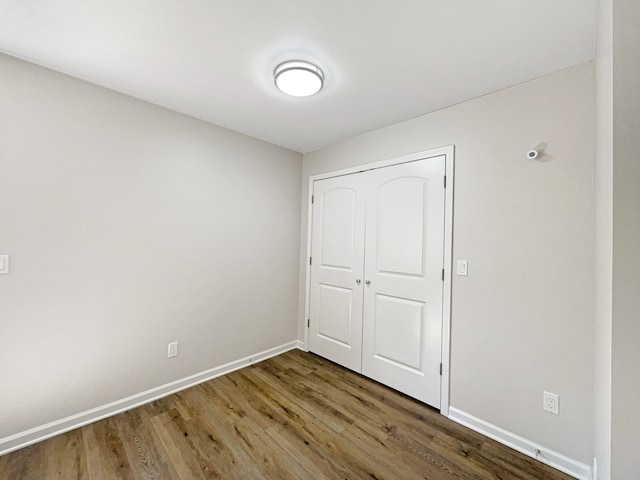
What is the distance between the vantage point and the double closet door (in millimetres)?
2186

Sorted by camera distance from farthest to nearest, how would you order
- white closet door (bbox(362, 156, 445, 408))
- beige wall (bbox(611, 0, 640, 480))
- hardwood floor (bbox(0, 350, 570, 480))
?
white closet door (bbox(362, 156, 445, 408)) → hardwood floor (bbox(0, 350, 570, 480)) → beige wall (bbox(611, 0, 640, 480))

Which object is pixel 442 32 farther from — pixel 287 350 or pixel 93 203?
pixel 287 350

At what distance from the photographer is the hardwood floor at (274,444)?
153cm

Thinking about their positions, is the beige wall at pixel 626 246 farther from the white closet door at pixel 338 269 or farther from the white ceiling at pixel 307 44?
the white closet door at pixel 338 269

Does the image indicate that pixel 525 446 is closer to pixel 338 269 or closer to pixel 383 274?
pixel 383 274

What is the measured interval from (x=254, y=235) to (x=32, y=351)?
5.89 ft

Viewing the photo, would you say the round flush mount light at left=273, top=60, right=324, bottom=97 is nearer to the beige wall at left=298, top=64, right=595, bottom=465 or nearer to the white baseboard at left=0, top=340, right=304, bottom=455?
the beige wall at left=298, top=64, right=595, bottom=465

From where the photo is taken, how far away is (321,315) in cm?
306

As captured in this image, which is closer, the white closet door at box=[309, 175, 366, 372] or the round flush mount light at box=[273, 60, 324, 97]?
the round flush mount light at box=[273, 60, 324, 97]

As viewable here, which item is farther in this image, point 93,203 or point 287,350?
point 287,350

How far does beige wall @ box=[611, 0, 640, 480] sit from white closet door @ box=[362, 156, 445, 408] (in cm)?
140

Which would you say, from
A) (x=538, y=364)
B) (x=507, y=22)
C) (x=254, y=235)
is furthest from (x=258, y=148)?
(x=538, y=364)

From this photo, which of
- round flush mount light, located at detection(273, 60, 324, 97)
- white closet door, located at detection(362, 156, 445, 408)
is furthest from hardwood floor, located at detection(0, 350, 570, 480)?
round flush mount light, located at detection(273, 60, 324, 97)

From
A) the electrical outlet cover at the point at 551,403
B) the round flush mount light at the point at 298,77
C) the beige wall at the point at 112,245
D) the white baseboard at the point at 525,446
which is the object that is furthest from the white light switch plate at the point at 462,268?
the beige wall at the point at 112,245
